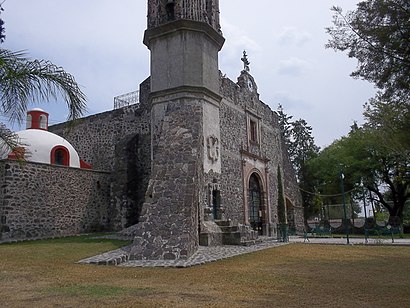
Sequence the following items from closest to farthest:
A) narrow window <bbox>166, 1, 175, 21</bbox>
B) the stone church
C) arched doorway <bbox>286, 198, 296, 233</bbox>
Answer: the stone church, narrow window <bbox>166, 1, 175, 21</bbox>, arched doorway <bbox>286, 198, 296, 233</bbox>

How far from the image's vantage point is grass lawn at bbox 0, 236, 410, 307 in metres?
4.71

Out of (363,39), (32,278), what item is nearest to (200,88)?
(363,39)

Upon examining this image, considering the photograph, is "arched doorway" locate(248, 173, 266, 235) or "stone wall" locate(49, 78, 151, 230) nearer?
"stone wall" locate(49, 78, 151, 230)

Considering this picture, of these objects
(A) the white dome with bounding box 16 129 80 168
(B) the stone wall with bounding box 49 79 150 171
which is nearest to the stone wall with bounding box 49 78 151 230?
(B) the stone wall with bounding box 49 79 150 171

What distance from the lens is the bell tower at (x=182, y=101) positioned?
10.5 m

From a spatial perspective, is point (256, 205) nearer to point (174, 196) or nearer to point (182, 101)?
point (182, 101)

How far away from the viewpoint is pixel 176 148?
1138 centimetres

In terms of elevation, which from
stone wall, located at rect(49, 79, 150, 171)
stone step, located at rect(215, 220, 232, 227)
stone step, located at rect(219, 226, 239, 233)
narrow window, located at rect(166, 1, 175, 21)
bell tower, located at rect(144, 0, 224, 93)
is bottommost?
stone step, located at rect(219, 226, 239, 233)

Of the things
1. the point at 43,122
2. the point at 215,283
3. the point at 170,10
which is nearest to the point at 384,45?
the point at 215,283

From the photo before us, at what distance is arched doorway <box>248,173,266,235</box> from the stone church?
2.1 inches

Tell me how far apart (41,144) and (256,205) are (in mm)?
10890

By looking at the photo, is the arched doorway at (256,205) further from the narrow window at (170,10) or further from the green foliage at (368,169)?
the narrow window at (170,10)

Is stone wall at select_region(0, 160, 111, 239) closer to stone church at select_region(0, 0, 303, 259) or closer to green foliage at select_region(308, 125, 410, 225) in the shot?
stone church at select_region(0, 0, 303, 259)

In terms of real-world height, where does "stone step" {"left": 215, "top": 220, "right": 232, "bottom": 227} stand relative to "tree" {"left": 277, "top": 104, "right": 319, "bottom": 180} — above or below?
below
